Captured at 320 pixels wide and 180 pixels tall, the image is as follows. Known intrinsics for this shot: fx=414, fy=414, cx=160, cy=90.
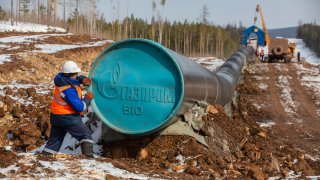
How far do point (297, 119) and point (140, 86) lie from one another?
7.45m

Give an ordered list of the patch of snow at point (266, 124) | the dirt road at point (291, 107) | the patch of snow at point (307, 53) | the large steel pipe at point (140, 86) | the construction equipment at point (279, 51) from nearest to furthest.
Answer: the large steel pipe at point (140, 86) → the dirt road at point (291, 107) → the patch of snow at point (266, 124) → the construction equipment at point (279, 51) → the patch of snow at point (307, 53)

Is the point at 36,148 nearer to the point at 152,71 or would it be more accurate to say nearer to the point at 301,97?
the point at 152,71

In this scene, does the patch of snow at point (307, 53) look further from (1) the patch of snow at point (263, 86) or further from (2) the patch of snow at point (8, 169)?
(2) the patch of snow at point (8, 169)

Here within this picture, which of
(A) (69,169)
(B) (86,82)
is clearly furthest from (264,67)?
(A) (69,169)

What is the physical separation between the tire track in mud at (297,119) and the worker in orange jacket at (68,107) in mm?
4762

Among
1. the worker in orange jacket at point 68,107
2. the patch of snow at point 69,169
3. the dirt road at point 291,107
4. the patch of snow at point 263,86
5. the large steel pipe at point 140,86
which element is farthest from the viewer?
the patch of snow at point 263,86

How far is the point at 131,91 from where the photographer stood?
5695mm

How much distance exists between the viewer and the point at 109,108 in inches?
230

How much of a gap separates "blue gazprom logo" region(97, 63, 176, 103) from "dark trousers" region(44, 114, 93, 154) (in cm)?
58

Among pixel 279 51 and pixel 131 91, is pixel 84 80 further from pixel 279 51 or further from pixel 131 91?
pixel 279 51

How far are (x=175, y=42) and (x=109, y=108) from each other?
63.0 metres

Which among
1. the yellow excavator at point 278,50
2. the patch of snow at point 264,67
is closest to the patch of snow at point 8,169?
the patch of snow at point 264,67

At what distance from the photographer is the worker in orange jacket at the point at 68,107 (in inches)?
210

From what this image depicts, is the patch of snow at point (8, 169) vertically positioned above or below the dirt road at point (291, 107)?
above
